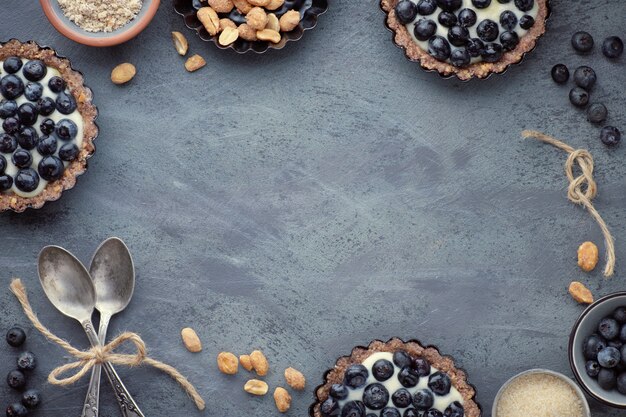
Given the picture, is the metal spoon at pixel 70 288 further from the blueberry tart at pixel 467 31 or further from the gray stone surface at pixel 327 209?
the blueberry tart at pixel 467 31

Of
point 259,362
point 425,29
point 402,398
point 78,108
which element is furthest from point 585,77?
point 78,108

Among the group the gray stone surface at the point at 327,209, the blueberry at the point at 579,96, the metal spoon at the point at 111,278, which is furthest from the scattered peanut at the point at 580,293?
the metal spoon at the point at 111,278

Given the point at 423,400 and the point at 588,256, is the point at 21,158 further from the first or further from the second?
the point at 588,256

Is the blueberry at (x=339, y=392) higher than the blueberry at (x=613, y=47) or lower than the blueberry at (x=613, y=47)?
lower

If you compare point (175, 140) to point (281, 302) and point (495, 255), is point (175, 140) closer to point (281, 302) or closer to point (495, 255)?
point (281, 302)

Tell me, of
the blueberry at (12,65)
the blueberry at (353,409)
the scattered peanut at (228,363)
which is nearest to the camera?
the blueberry at (353,409)

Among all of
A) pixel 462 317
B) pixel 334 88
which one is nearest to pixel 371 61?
pixel 334 88

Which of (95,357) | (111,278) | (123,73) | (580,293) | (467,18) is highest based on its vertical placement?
(467,18)
